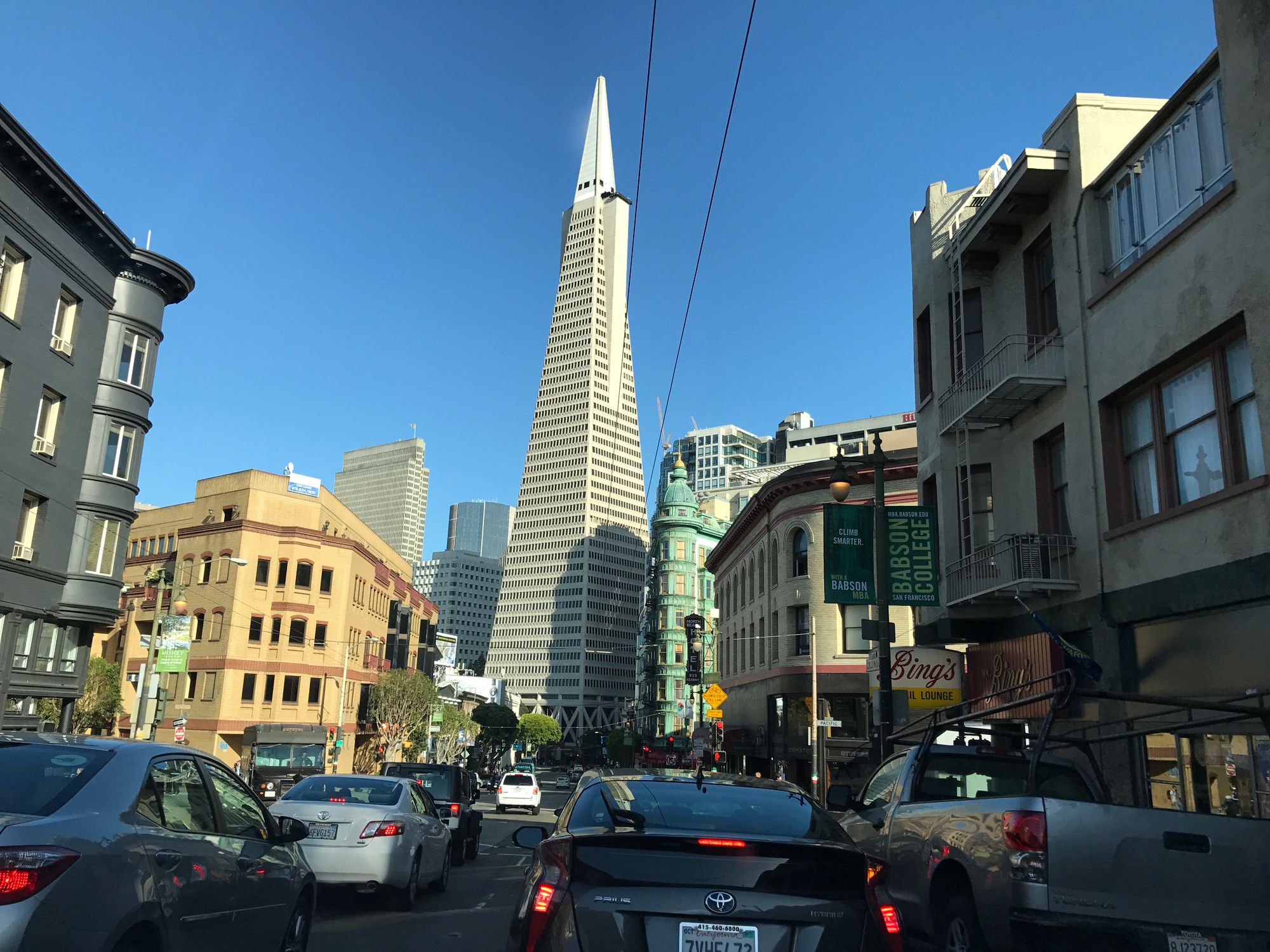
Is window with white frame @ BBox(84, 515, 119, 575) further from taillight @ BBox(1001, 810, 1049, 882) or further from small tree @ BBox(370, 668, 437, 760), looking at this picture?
small tree @ BBox(370, 668, 437, 760)

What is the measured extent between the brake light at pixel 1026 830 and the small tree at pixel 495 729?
129404mm

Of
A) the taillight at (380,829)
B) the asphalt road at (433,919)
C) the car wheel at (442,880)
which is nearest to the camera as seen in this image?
the asphalt road at (433,919)

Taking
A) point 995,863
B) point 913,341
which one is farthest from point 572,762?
point 995,863

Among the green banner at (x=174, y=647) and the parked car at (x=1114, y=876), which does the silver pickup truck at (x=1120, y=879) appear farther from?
the green banner at (x=174, y=647)

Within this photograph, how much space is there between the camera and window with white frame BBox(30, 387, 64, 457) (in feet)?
92.8

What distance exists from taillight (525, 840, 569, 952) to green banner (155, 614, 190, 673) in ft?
90.4

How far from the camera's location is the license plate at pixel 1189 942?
6168mm

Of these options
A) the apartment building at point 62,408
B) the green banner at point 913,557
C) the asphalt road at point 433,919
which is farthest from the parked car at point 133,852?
the apartment building at point 62,408

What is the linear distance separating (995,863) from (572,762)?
596ft

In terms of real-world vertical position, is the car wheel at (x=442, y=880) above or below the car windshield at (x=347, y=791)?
below

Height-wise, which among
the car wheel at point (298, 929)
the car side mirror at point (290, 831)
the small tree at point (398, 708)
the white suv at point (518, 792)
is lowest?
the white suv at point (518, 792)

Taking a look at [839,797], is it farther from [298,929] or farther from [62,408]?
[62,408]

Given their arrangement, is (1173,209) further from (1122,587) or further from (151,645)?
(151,645)

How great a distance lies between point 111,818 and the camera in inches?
199
